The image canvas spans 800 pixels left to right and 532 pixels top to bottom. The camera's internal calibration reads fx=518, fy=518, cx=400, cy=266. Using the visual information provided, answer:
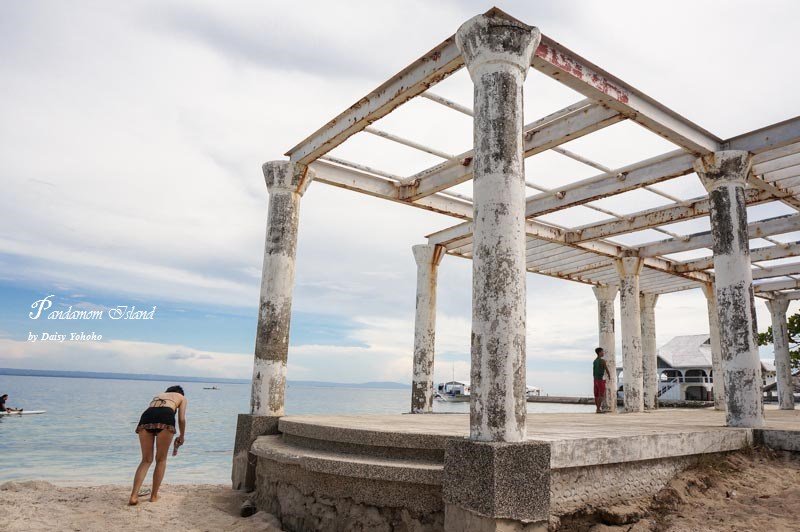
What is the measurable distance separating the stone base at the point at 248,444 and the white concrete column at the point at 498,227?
4.36 meters

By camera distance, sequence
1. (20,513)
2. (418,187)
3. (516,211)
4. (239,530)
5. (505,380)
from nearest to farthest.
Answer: (505,380) < (516,211) < (239,530) < (20,513) < (418,187)

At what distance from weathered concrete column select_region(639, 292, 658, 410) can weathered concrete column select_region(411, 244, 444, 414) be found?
9070 millimetres

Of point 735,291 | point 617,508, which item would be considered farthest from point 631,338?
point 617,508

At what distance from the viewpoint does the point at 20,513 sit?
250 inches

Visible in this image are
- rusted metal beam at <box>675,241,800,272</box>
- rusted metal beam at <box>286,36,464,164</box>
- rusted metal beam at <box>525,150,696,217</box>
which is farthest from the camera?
rusted metal beam at <box>675,241,800,272</box>

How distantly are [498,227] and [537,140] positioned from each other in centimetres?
424

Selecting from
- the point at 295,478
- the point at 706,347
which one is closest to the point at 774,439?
the point at 295,478

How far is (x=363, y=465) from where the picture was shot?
17.1ft

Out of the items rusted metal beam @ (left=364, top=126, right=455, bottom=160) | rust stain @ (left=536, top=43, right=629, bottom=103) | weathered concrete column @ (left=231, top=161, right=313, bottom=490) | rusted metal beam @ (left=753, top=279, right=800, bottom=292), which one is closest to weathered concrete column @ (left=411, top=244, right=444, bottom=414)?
rusted metal beam @ (left=364, top=126, right=455, bottom=160)

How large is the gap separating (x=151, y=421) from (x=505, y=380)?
508 centimetres

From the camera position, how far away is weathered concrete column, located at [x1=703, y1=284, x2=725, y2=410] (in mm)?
16406

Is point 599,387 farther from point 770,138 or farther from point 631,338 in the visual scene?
point 770,138

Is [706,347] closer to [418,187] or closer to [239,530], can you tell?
[418,187]

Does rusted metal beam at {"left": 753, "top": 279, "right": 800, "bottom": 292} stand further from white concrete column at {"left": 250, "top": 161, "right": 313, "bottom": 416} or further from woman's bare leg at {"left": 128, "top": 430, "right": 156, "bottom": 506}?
woman's bare leg at {"left": 128, "top": 430, "right": 156, "bottom": 506}
